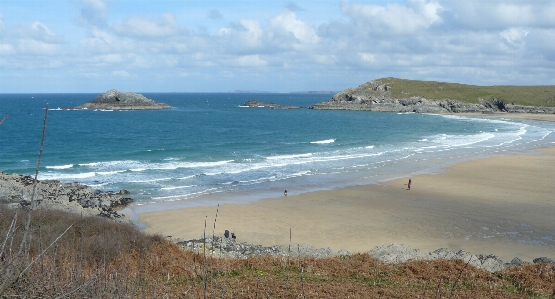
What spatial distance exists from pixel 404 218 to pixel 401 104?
10999 centimetres

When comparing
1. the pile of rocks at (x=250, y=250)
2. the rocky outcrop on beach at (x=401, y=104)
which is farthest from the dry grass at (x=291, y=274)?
the rocky outcrop on beach at (x=401, y=104)

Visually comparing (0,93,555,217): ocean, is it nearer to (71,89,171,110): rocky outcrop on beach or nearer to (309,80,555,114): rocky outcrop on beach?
(309,80,555,114): rocky outcrop on beach

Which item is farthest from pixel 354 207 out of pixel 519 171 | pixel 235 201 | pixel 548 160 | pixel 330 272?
pixel 548 160

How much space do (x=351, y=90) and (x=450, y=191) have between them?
118 metres

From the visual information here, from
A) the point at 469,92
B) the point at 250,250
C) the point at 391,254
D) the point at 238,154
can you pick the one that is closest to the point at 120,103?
the point at 238,154

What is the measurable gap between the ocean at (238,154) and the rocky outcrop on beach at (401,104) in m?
41.8

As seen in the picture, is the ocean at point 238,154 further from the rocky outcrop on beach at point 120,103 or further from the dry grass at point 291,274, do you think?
the rocky outcrop on beach at point 120,103

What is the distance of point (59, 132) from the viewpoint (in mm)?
67625

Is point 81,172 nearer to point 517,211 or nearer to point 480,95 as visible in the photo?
point 517,211

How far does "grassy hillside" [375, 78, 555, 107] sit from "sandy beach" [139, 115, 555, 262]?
101 metres

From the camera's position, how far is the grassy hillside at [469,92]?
128m

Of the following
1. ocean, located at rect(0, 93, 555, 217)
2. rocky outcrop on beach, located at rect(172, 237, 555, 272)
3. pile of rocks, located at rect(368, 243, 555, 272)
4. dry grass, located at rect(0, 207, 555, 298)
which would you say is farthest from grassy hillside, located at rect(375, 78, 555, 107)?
dry grass, located at rect(0, 207, 555, 298)

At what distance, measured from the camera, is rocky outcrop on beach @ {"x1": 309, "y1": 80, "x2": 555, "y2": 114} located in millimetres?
123312

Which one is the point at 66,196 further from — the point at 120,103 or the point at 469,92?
the point at 469,92
